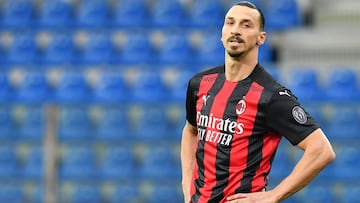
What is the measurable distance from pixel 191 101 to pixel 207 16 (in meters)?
6.59

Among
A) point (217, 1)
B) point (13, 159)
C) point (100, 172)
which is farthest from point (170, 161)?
point (217, 1)

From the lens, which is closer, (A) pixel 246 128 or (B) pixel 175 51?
(A) pixel 246 128

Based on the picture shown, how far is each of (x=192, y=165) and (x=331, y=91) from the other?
5.53 meters

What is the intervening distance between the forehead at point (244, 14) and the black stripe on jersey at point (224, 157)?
264mm

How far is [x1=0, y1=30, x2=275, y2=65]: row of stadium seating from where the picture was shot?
9859 mm

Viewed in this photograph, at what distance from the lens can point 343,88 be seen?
9234 mm

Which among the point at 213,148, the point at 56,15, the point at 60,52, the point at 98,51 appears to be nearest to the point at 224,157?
the point at 213,148

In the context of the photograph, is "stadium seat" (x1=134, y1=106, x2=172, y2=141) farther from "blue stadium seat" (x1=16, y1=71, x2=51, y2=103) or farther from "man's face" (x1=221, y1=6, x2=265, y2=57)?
"man's face" (x1=221, y1=6, x2=265, y2=57)

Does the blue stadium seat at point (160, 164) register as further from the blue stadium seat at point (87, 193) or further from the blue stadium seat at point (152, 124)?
the blue stadium seat at point (87, 193)

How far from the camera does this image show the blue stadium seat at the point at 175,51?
9.86 m

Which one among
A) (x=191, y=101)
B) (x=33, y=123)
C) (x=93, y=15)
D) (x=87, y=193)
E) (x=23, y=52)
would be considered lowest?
(x=87, y=193)

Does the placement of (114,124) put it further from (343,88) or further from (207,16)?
(343,88)

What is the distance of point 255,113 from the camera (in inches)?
139

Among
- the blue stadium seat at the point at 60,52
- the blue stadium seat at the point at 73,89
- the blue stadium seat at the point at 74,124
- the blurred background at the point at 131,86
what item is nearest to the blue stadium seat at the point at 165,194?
the blurred background at the point at 131,86
